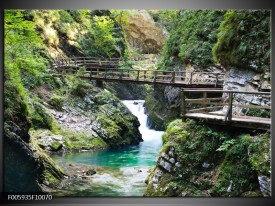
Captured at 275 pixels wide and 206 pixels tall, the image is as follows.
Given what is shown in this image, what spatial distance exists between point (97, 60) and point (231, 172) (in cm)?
1136

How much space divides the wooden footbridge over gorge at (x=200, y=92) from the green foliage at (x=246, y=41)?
0.63 metres

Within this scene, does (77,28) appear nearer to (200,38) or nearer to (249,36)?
(200,38)

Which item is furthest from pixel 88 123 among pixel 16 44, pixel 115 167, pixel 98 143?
pixel 16 44

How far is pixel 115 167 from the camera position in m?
9.52

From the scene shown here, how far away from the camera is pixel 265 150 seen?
5.37 meters

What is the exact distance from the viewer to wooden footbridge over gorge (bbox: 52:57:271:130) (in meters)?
5.82

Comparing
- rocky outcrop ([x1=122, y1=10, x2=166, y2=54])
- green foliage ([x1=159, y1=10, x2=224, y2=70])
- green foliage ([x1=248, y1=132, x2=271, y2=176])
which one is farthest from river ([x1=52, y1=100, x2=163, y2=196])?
rocky outcrop ([x1=122, y1=10, x2=166, y2=54])

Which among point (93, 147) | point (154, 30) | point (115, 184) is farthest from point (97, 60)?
point (115, 184)

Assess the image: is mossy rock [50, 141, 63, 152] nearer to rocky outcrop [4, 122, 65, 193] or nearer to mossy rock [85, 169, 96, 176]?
mossy rock [85, 169, 96, 176]

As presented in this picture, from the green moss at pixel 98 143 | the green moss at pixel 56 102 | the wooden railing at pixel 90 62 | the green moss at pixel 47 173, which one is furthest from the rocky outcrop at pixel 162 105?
the green moss at pixel 47 173

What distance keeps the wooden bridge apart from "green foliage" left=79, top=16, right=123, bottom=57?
1.47 feet

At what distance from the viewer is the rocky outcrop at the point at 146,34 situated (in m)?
14.8
